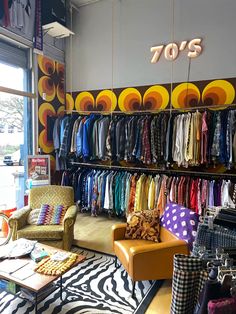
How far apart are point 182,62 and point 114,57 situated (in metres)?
1.26

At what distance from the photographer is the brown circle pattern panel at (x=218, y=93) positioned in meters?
3.72

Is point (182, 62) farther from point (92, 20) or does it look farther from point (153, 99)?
point (92, 20)

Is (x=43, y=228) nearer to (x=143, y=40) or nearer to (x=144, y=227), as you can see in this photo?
(x=144, y=227)

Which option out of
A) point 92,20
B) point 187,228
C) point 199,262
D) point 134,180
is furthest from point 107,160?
point 199,262

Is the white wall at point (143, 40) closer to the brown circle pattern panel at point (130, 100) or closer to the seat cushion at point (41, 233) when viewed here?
the brown circle pattern panel at point (130, 100)

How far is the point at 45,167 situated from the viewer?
4461mm

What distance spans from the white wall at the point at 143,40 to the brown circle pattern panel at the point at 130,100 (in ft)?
0.46

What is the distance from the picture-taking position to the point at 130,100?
449cm

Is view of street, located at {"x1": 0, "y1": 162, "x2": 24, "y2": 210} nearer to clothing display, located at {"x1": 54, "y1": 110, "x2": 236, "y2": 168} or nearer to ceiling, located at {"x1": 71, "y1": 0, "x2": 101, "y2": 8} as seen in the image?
clothing display, located at {"x1": 54, "y1": 110, "x2": 236, "y2": 168}

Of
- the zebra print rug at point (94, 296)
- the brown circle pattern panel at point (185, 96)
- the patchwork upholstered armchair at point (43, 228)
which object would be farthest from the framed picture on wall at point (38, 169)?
the brown circle pattern panel at point (185, 96)

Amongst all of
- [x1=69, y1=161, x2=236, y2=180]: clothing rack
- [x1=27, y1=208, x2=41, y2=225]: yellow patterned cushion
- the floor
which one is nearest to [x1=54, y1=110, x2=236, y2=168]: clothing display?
[x1=69, y1=161, x2=236, y2=180]: clothing rack

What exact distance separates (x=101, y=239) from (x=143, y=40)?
3.34 meters

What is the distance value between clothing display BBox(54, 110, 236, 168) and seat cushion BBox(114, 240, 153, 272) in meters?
1.54

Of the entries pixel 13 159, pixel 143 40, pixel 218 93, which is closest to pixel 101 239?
pixel 13 159
